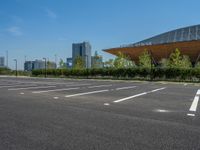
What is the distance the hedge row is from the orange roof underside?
18973 mm

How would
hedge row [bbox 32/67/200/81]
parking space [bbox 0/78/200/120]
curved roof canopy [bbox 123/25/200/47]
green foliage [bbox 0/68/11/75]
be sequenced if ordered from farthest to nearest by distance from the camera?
green foliage [bbox 0/68/11/75]
curved roof canopy [bbox 123/25/200/47]
hedge row [bbox 32/67/200/81]
parking space [bbox 0/78/200/120]

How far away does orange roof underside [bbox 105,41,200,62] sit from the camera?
208 ft

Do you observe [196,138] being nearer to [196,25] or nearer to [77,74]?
[77,74]

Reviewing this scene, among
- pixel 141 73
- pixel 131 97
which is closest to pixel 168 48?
pixel 141 73

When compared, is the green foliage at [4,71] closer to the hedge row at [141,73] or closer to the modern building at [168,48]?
the modern building at [168,48]

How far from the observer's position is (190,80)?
4119 cm

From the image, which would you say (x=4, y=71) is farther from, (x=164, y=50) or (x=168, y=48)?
(x=168, y=48)

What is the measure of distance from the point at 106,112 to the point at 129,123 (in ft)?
6.07

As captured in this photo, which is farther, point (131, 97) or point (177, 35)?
point (177, 35)

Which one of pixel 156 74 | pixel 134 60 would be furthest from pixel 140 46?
pixel 156 74

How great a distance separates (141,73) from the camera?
4672 centimetres

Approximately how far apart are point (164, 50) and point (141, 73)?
24.9 meters

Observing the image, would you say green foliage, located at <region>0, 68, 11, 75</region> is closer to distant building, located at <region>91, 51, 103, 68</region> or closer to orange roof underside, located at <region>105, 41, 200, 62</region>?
distant building, located at <region>91, 51, 103, 68</region>

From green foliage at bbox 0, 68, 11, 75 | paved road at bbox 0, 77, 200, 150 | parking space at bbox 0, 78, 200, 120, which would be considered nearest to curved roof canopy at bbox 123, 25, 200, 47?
green foliage at bbox 0, 68, 11, 75
